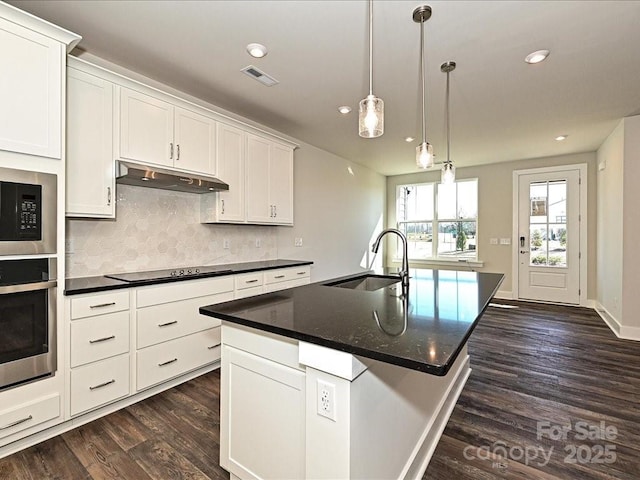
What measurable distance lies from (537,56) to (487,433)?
2806 millimetres

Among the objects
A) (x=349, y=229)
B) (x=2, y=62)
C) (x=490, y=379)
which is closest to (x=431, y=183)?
(x=349, y=229)

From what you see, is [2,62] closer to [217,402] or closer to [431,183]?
[217,402]

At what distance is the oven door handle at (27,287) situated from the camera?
175 centimetres

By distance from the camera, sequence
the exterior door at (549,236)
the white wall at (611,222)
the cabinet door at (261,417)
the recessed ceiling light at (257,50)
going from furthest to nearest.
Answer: the exterior door at (549,236)
the white wall at (611,222)
the recessed ceiling light at (257,50)
the cabinet door at (261,417)

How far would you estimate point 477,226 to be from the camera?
654cm

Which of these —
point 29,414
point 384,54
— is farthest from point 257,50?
point 29,414

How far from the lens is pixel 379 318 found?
1.38 m

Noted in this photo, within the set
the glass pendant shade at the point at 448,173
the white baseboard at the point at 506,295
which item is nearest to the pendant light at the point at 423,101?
the glass pendant shade at the point at 448,173

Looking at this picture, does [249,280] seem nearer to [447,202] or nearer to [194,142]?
[194,142]

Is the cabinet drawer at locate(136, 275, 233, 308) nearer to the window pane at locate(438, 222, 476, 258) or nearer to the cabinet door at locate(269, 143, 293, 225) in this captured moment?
the cabinet door at locate(269, 143, 293, 225)

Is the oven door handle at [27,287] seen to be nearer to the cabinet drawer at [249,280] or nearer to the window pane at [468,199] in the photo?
the cabinet drawer at [249,280]

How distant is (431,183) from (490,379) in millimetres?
5038

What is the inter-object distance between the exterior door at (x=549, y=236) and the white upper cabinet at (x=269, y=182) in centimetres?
463

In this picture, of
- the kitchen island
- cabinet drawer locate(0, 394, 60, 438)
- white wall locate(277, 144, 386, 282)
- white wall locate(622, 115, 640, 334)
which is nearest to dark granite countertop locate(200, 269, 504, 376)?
the kitchen island
